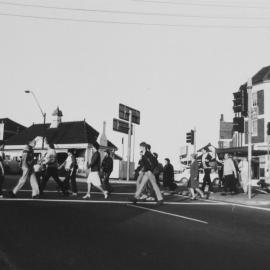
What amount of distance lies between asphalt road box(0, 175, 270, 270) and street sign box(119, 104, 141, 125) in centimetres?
2378

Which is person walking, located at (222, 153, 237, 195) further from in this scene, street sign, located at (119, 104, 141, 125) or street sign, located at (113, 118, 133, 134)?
street sign, located at (119, 104, 141, 125)

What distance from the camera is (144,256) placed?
501 cm

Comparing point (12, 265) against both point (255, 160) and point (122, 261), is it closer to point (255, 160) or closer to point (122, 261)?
point (122, 261)

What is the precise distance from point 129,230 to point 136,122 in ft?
90.6

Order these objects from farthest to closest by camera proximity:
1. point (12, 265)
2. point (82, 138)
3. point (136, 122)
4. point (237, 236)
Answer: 1. point (82, 138)
2. point (136, 122)
3. point (237, 236)
4. point (12, 265)

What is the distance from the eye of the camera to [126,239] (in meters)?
6.03

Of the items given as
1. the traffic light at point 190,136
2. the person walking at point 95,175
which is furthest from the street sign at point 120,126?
the person walking at point 95,175

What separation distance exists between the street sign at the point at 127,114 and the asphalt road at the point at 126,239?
936 inches

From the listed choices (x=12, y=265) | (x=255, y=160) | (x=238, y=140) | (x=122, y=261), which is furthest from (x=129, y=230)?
(x=238, y=140)

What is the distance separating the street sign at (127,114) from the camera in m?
33.0

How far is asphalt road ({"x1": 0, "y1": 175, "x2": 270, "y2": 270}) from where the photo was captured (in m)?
4.73

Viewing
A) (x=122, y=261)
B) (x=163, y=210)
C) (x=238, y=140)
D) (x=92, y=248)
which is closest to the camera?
(x=122, y=261)

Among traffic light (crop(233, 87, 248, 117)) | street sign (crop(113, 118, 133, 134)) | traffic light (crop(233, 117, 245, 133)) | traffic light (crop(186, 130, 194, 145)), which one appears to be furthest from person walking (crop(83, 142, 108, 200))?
street sign (crop(113, 118, 133, 134))

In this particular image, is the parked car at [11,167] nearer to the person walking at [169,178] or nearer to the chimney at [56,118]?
the person walking at [169,178]
